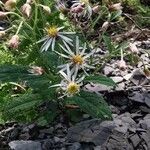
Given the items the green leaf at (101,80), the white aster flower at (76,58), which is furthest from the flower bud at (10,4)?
the green leaf at (101,80)

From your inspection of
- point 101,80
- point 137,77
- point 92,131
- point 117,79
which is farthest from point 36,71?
point 137,77

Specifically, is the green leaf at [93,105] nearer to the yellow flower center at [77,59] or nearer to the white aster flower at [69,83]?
the white aster flower at [69,83]

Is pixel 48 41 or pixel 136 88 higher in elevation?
pixel 48 41

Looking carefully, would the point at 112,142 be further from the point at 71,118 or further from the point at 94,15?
the point at 94,15

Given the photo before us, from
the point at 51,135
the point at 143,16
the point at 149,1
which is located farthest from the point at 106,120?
the point at 149,1

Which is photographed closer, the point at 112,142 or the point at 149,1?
the point at 112,142

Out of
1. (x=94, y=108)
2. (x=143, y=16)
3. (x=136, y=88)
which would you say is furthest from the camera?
(x=143, y=16)

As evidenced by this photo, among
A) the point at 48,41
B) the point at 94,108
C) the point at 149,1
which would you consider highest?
the point at 48,41

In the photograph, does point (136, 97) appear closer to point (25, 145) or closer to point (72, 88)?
point (72, 88)

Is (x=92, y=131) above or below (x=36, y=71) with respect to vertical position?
below
